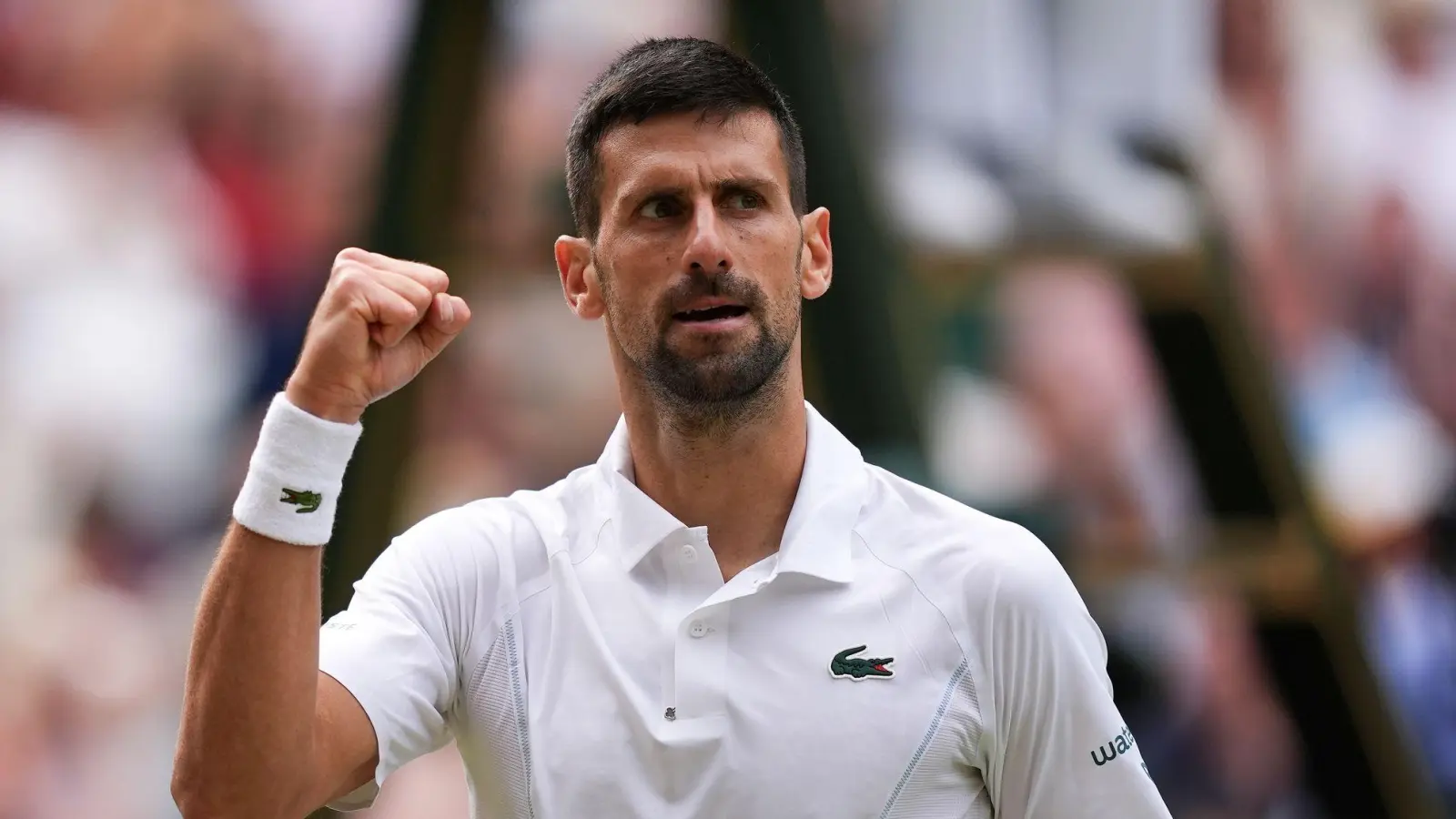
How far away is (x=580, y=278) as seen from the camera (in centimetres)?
237

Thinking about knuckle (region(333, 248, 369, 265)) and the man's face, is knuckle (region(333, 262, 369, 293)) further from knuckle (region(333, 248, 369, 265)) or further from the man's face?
the man's face

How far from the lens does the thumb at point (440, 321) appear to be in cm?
197

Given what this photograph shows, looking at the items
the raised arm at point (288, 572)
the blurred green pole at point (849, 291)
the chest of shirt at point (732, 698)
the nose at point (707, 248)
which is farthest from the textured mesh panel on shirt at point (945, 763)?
the blurred green pole at point (849, 291)

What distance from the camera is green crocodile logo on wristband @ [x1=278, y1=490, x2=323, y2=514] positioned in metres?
1.90

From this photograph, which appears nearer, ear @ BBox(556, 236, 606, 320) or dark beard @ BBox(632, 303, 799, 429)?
dark beard @ BBox(632, 303, 799, 429)

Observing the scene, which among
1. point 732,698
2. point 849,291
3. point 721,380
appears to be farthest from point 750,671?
point 849,291

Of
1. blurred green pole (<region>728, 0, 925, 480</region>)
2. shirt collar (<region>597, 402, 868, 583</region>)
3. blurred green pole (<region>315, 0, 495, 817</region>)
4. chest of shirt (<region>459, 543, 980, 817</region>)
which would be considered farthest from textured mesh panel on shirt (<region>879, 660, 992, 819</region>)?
blurred green pole (<region>315, 0, 495, 817</region>)

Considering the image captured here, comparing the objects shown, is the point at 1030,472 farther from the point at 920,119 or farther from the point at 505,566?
the point at 505,566

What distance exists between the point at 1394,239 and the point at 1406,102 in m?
0.52

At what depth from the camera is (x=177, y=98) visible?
5.17 meters

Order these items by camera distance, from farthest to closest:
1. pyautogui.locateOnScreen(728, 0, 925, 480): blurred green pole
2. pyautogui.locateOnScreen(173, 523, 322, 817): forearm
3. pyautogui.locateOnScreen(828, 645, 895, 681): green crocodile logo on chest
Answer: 1. pyautogui.locateOnScreen(728, 0, 925, 480): blurred green pole
2. pyautogui.locateOnScreen(828, 645, 895, 681): green crocodile logo on chest
3. pyautogui.locateOnScreen(173, 523, 322, 817): forearm

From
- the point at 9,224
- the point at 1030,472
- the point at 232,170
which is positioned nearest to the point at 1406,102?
the point at 1030,472

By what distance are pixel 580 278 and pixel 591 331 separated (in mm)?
2463

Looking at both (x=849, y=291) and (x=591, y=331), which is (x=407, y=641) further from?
(x=591, y=331)
